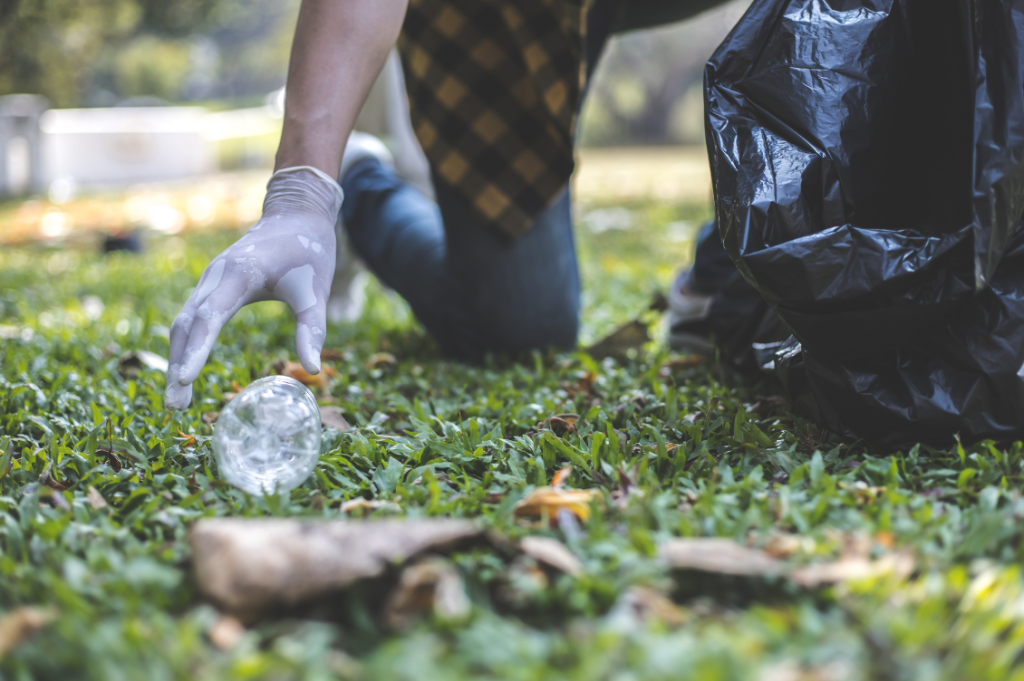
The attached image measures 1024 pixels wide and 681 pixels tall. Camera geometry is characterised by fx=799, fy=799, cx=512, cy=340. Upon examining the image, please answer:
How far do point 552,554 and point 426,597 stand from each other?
0.16 meters

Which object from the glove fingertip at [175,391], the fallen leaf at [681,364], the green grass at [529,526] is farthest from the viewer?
the fallen leaf at [681,364]

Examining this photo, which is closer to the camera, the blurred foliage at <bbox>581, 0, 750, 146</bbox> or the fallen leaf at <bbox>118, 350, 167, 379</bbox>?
the fallen leaf at <bbox>118, 350, 167, 379</bbox>

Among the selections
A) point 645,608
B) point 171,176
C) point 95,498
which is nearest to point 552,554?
point 645,608

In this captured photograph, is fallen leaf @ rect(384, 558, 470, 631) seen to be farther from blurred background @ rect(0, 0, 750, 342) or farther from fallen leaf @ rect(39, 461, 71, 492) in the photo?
blurred background @ rect(0, 0, 750, 342)

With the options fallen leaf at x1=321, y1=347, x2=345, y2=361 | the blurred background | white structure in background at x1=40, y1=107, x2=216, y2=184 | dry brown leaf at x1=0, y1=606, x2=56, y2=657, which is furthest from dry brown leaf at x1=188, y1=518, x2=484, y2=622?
white structure in background at x1=40, y1=107, x2=216, y2=184

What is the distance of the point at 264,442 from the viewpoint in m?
1.27

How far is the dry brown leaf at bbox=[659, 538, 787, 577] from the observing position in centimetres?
95

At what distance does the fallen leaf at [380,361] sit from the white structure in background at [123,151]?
11233 millimetres

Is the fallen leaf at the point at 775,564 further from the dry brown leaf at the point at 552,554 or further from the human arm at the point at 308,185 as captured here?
the human arm at the point at 308,185

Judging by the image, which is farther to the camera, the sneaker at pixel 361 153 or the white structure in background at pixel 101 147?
the white structure in background at pixel 101 147

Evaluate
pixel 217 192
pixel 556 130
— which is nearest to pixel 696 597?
pixel 556 130

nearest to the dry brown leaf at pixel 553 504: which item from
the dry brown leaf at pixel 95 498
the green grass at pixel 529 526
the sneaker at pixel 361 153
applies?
the green grass at pixel 529 526

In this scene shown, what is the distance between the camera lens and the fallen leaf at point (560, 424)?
5.24 ft

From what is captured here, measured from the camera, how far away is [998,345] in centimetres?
130
